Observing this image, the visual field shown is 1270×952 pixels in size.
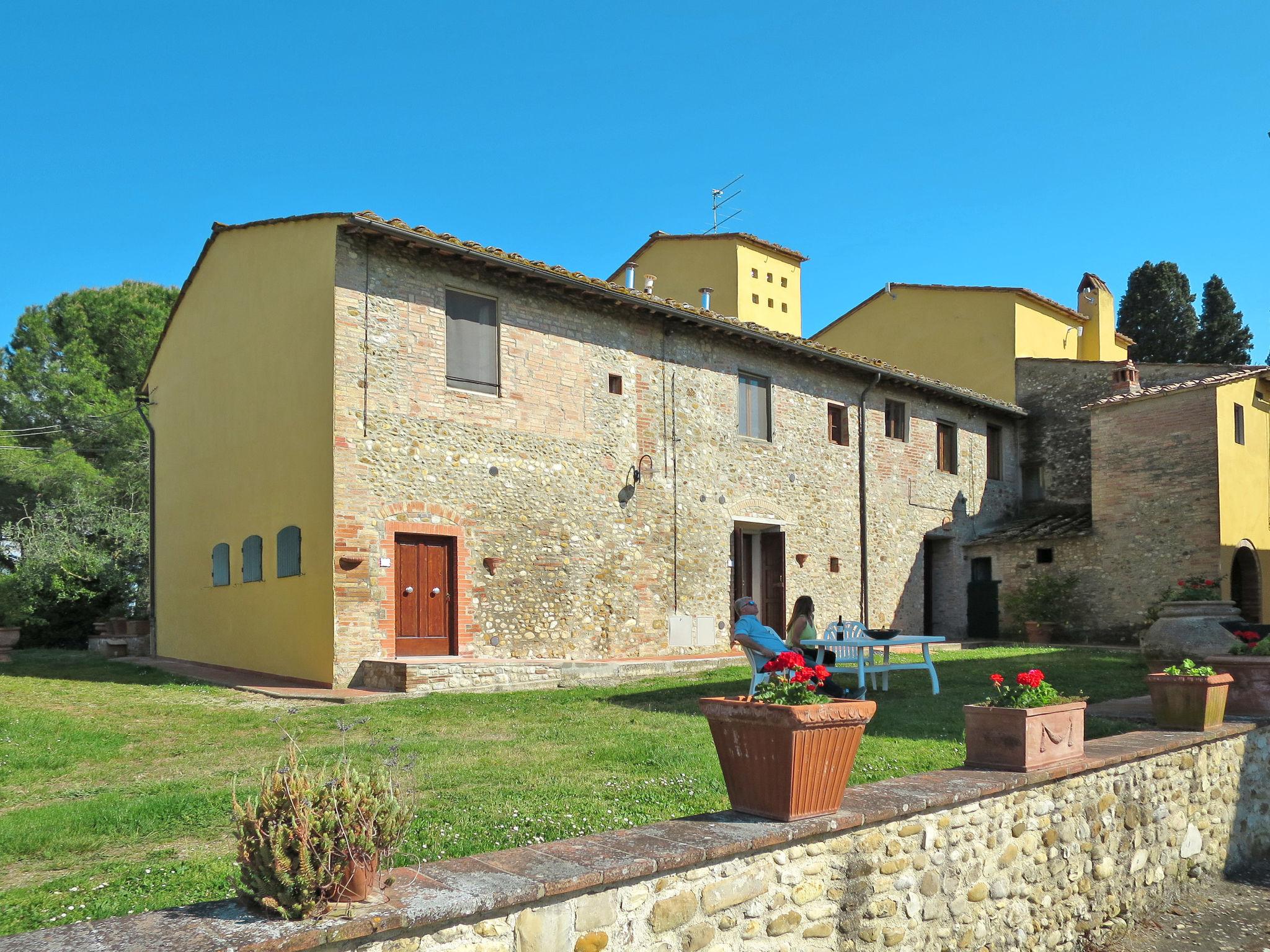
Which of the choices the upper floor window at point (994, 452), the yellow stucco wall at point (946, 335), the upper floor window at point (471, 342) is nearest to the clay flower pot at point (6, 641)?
the upper floor window at point (471, 342)

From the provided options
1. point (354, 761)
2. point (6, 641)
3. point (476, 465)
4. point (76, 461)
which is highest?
point (76, 461)

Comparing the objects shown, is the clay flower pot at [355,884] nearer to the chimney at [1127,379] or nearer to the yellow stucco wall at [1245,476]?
the yellow stucco wall at [1245,476]

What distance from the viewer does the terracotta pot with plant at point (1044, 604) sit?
18828 mm

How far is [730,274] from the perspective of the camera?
2312 cm

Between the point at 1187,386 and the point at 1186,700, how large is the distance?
1229cm

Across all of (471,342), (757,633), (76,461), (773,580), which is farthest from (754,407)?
(76,461)

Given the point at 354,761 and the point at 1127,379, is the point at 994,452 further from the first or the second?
the point at 354,761

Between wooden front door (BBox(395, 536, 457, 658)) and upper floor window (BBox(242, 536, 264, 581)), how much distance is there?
241 cm

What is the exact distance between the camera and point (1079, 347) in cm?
2528

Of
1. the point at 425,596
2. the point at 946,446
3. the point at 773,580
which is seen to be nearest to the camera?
the point at 425,596

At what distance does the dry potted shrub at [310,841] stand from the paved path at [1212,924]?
484 cm

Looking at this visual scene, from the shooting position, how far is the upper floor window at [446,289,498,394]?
12727mm

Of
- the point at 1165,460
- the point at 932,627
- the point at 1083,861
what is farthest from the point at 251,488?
the point at 1165,460

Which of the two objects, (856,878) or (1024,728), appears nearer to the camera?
(856,878)
